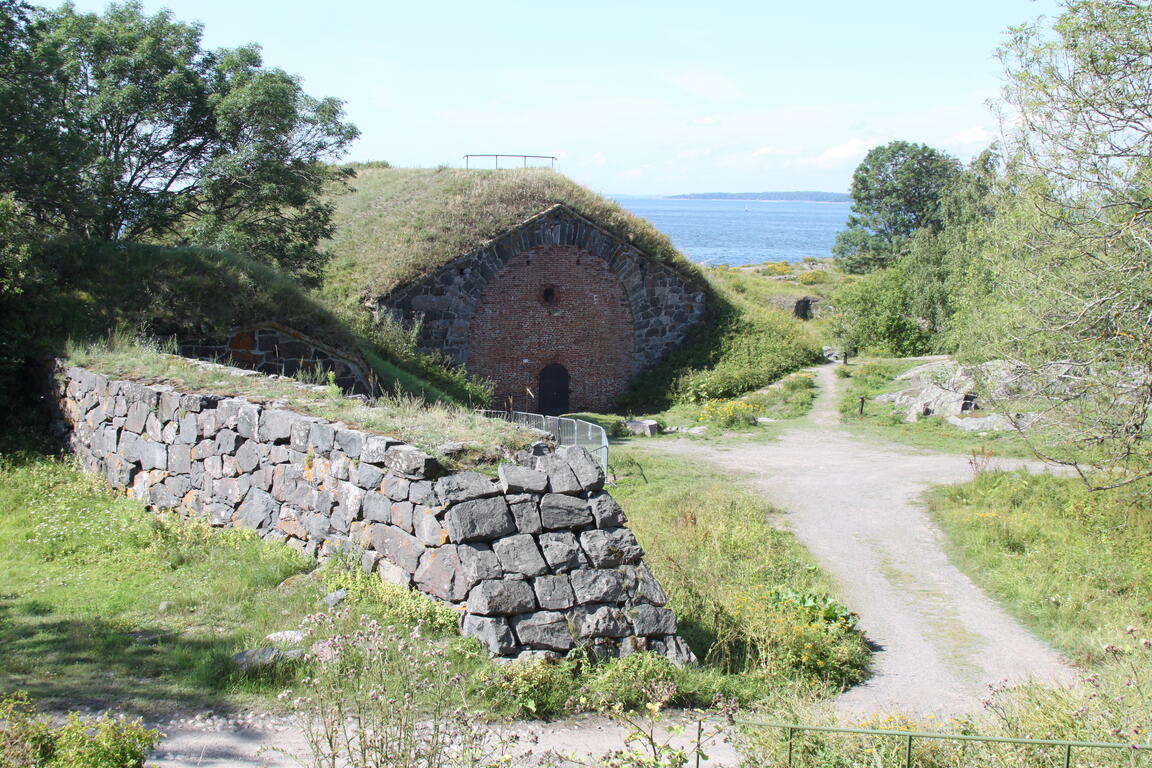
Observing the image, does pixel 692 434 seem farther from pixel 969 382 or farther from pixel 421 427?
pixel 421 427

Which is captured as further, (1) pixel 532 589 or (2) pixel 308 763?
(1) pixel 532 589

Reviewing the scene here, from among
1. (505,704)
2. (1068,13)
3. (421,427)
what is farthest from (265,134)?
(505,704)

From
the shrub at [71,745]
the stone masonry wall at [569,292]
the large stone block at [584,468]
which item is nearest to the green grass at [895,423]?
the stone masonry wall at [569,292]

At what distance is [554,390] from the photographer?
26.5 m

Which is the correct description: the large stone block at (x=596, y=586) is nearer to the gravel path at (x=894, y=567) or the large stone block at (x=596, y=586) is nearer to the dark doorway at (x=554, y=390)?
the gravel path at (x=894, y=567)

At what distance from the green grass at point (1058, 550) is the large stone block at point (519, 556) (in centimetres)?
525

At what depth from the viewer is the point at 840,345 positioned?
28.8 meters

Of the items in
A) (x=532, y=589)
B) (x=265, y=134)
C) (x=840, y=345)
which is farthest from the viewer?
(x=840, y=345)

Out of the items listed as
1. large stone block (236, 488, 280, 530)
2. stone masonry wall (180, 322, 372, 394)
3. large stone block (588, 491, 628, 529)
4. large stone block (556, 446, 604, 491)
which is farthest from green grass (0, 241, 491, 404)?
large stone block (588, 491, 628, 529)

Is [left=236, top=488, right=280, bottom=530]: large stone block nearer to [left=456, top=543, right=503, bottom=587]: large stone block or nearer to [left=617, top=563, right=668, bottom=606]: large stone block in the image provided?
Result: [left=456, top=543, right=503, bottom=587]: large stone block

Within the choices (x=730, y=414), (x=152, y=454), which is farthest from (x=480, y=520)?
(x=730, y=414)

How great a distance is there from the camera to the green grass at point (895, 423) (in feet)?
60.4

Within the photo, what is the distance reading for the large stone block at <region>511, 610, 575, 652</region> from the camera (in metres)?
6.57

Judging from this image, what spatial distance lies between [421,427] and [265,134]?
1365 centimetres
